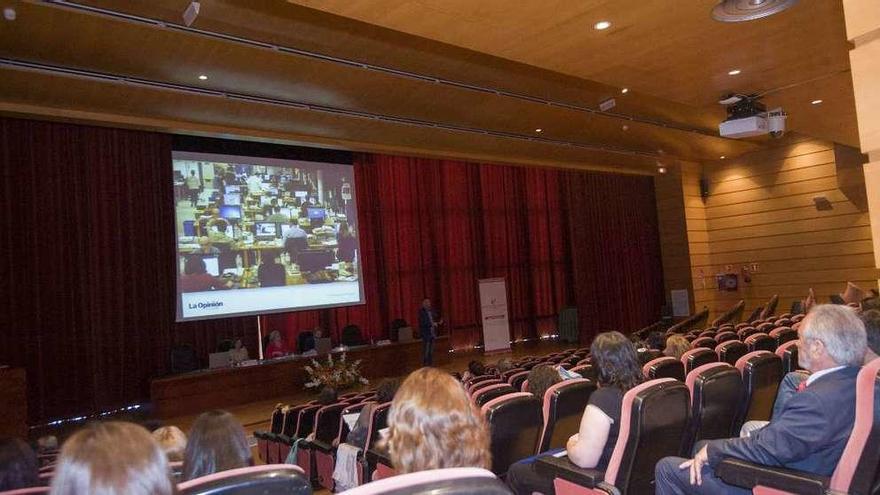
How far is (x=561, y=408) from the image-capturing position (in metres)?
2.98

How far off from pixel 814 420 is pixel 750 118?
6.61m

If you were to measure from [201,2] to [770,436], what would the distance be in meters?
6.04

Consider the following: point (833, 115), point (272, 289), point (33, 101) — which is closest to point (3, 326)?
point (33, 101)

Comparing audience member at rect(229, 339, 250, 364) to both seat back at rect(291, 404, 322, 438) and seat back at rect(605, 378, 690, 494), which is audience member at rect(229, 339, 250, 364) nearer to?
seat back at rect(291, 404, 322, 438)

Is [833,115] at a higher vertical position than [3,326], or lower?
higher

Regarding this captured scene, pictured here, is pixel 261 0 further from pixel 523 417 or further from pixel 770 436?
pixel 770 436

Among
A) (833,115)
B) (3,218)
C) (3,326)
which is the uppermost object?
(833,115)

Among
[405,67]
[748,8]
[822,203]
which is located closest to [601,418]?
[748,8]

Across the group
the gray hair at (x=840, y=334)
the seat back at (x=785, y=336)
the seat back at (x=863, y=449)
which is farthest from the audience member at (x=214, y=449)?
the seat back at (x=785, y=336)

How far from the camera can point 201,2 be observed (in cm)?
603

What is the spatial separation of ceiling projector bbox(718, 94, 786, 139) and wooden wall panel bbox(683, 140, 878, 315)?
7331 millimetres

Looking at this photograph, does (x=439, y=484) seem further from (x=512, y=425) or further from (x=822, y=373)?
(x=512, y=425)

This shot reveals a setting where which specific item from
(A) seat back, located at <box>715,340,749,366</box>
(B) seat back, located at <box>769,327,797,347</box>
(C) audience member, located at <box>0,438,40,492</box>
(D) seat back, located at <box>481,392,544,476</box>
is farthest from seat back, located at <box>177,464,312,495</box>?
(B) seat back, located at <box>769,327,797,347</box>

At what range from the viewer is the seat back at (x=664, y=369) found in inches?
140
